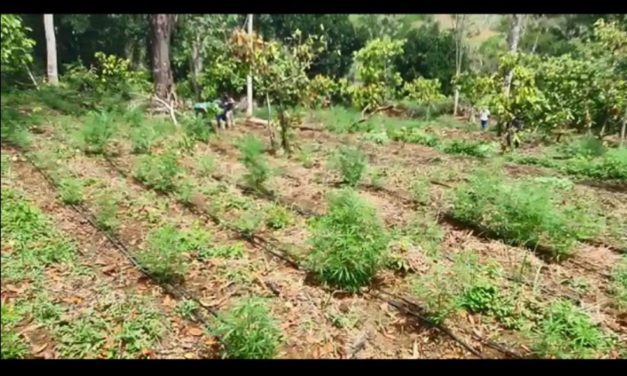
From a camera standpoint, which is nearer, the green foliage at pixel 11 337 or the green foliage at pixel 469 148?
the green foliage at pixel 11 337

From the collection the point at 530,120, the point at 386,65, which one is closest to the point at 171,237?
the point at 386,65

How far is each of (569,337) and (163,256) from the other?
2.39m

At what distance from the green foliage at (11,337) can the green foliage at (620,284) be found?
3.41 meters

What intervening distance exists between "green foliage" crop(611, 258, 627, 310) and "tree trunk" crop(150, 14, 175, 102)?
10.5 ft

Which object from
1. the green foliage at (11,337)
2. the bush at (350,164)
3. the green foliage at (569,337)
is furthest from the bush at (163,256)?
the green foliage at (569,337)

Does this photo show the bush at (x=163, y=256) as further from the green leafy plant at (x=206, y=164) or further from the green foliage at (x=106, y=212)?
the green leafy plant at (x=206, y=164)

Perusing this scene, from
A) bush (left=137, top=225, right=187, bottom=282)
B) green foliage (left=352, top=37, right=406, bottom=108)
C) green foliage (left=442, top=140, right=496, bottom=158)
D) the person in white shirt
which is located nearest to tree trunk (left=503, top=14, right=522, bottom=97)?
the person in white shirt

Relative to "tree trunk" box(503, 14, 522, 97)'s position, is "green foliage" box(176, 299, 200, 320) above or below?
below

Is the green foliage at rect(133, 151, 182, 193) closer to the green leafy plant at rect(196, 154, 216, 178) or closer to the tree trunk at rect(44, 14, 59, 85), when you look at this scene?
the green leafy plant at rect(196, 154, 216, 178)

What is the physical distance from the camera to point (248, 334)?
2547mm

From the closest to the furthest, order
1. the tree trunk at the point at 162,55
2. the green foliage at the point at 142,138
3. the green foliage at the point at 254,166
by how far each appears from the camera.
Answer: the tree trunk at the point at 162,55, the green foliage at the point at 142,138, the green foliage at the point at 254,166

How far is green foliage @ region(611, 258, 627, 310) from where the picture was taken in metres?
3.09

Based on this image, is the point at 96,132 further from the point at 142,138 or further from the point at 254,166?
the point at 254,166

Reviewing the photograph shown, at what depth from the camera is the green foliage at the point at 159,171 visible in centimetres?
324
